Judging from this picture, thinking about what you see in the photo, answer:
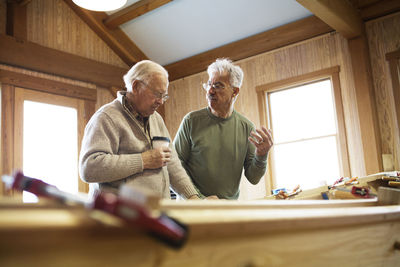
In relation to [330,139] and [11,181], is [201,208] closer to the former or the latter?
[11,181]

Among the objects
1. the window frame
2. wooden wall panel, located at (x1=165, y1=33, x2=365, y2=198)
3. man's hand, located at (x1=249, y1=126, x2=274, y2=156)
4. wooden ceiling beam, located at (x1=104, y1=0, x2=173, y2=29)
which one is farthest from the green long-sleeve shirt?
wooden ceiling beam, located at (x1=104, y1=0, x2=173, y2=29)

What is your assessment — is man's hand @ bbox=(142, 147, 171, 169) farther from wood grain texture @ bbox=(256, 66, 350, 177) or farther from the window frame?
wood grain texture @ bbox=(256, 66, 350, 177)

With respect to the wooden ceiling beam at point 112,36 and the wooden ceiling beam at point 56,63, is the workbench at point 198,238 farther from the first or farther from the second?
the wooden ceiling beam at point 112,36

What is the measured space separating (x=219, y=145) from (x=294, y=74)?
10.1 ft

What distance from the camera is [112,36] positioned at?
5.93m

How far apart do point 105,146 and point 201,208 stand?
3.41 feet

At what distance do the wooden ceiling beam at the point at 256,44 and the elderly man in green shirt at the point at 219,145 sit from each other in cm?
284

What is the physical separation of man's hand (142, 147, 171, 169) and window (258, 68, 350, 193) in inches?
130

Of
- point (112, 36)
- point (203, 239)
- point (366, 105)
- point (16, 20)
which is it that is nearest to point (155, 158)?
point (203, 239)

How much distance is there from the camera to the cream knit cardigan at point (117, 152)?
5.13ft

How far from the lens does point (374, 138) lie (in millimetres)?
4281

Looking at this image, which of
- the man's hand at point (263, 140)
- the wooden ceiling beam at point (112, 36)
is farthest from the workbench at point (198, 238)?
the wooden ceiling beam at point (112, 36)

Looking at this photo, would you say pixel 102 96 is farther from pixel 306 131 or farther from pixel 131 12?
pixel 306 131

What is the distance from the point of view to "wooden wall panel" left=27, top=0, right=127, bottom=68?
17.0ft
